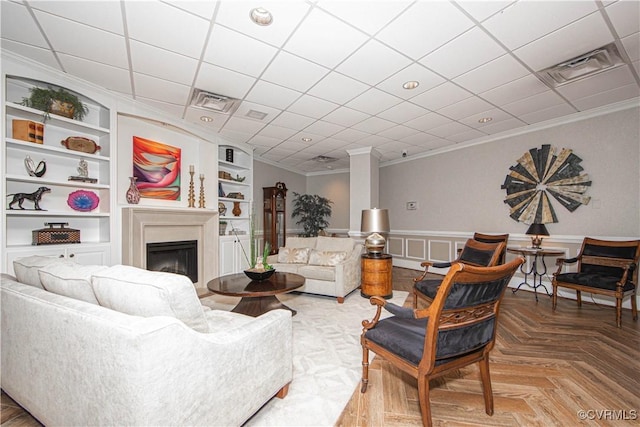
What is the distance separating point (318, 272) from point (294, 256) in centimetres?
66

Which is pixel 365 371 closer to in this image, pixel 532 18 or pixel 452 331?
pixel 452 331

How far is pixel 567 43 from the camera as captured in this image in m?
2.43

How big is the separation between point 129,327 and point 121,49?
2620 mm

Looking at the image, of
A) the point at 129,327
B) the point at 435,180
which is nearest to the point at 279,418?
the point at 129,327

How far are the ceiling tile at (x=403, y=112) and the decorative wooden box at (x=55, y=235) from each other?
4.19 m

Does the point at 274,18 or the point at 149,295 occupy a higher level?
the point at 274,18

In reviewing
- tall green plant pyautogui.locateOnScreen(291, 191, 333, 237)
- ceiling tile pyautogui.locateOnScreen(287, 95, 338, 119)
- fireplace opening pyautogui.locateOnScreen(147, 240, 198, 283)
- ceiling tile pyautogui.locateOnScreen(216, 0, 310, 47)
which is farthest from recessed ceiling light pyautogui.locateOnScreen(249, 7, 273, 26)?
tall green plant pyautogui.locateOnScreen(291, 191, 333, 237)

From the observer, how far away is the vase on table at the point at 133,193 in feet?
12.2

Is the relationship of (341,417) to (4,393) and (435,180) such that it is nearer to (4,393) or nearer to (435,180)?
(4,393)

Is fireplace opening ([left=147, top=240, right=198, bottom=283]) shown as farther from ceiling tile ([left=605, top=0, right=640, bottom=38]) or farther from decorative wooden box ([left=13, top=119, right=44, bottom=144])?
ceiling tile ([left=605, top=0, right=640, bottom=38])

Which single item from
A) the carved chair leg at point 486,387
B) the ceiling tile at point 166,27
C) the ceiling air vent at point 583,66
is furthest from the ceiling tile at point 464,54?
the carved chair leg at point 486,387

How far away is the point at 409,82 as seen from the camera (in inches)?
120

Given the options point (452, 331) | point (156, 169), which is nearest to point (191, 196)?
point (156, 169)

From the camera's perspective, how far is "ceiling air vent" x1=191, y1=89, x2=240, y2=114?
3.39m
